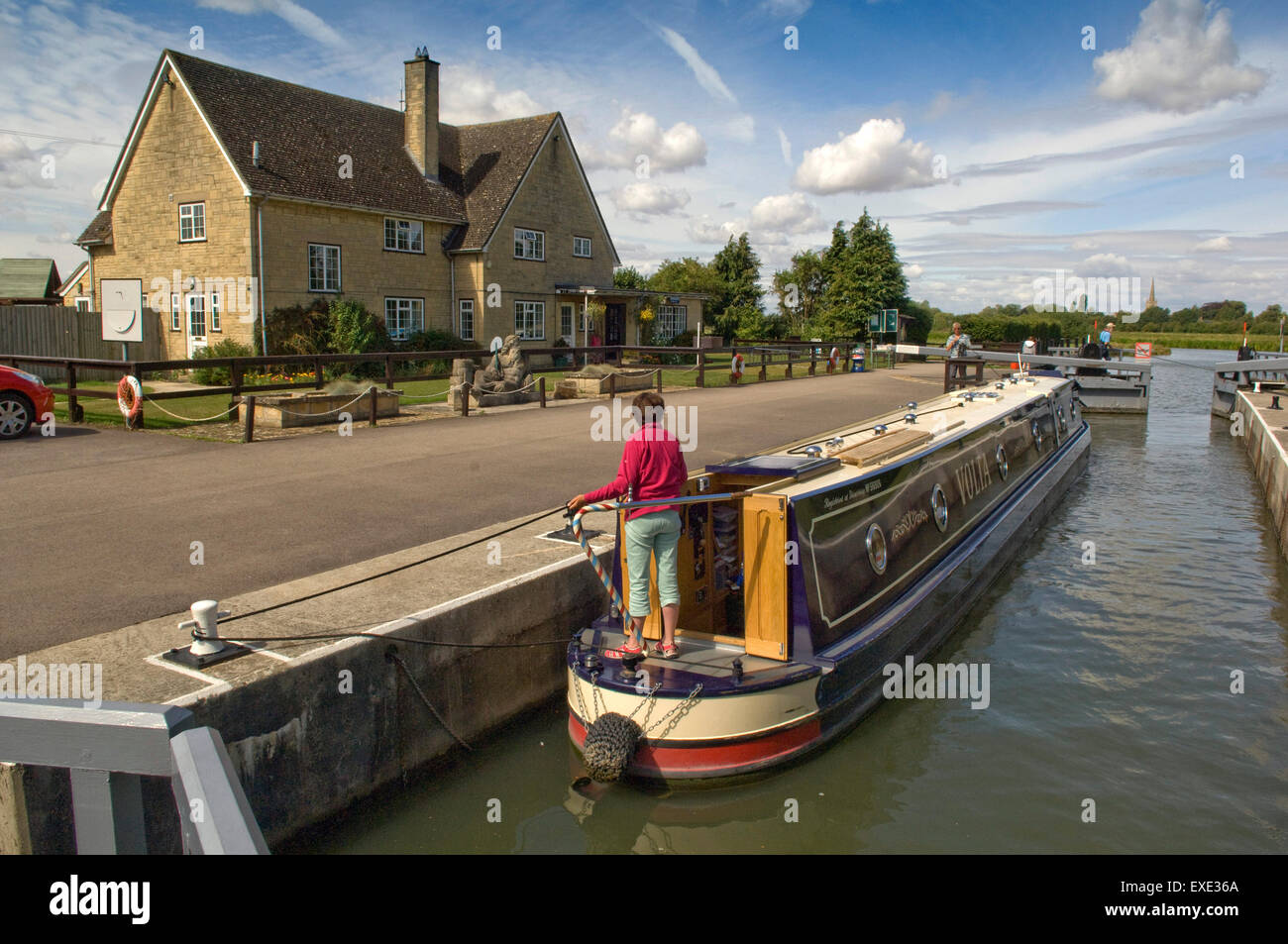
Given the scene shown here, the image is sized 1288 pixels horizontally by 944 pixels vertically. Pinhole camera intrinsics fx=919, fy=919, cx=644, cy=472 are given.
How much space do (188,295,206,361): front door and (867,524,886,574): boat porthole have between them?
2354cm

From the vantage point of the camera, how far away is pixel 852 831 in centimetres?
554

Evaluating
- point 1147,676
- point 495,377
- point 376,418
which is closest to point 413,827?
point 1147,676

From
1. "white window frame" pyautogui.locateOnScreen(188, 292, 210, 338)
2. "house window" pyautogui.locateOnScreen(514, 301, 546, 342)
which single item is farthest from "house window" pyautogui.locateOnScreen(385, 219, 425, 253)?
"white window frame" pyautogui.locateOnScreen(188, 292, 210, 338)

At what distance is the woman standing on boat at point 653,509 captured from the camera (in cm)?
600

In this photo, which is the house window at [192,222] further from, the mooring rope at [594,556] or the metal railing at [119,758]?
the metal railing at [119,758]

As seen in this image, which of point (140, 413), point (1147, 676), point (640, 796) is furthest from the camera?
point (140, 413)

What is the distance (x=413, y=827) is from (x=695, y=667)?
1.96 metres

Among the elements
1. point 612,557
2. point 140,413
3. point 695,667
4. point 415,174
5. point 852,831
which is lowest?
point 852,831

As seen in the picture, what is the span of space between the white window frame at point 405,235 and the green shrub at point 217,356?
6286 millimetres

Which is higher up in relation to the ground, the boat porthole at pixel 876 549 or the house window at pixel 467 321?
the house window at pixel 467 321

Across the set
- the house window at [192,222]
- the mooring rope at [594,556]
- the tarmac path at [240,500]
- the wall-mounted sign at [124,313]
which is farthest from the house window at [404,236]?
the mooring rope at [594,556]

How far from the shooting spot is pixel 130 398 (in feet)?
46.0
